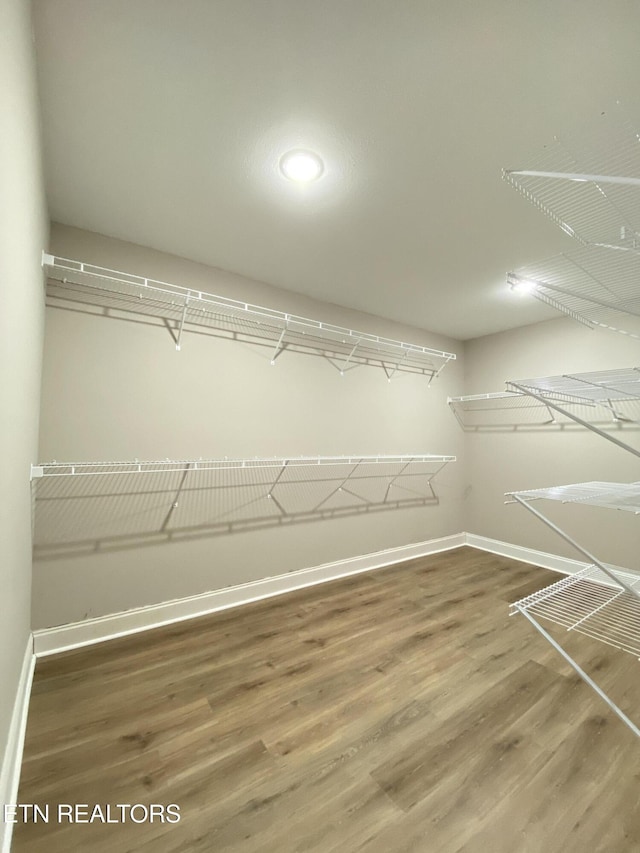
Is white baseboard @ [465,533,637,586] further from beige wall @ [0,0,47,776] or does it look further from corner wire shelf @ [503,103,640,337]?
beige wall @ [0,0,47,776]

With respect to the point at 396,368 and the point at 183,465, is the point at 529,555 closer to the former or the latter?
the point at 396,368

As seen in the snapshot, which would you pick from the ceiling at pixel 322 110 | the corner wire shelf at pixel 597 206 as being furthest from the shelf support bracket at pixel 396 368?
the corner wire shelf at pixel 597 206

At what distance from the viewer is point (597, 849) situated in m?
0.94

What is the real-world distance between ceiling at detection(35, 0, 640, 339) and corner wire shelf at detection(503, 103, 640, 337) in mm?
111

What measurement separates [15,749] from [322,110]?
2283mm

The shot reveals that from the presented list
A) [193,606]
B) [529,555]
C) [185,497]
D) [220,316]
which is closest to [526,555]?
[529,555]

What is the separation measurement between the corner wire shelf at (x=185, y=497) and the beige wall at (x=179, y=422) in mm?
17

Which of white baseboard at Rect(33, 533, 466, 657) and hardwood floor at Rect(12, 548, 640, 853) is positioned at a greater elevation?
white baseboard at Rect(33, 533, 466, 657)

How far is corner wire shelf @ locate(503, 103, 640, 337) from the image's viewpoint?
0.78 metres

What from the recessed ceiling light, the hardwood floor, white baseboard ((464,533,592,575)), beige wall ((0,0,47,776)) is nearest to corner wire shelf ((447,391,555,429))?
white baseboard ((464,533,592,575))

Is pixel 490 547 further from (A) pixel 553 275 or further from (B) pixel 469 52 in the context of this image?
(B) pixel 469 52

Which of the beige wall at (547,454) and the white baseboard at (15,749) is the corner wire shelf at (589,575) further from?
the white baseboard at (15,749)

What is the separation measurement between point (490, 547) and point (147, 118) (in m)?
3.88

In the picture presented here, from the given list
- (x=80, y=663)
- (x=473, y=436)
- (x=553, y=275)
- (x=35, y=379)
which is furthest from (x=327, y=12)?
(x=473, y=436)
